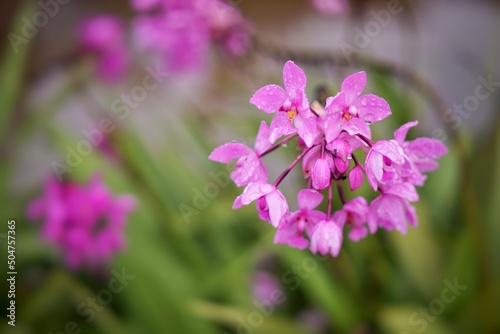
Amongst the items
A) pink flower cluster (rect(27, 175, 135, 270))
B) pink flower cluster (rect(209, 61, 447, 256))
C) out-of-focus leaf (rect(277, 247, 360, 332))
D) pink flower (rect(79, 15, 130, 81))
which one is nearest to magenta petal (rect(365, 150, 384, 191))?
pink flower cluster (rect(209, 61, 447, 256))

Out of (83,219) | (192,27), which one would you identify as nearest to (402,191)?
(192,27)

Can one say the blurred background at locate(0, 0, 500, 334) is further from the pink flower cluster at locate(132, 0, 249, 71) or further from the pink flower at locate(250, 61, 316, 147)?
the pink flower at locate(250, 61, 316, 147)

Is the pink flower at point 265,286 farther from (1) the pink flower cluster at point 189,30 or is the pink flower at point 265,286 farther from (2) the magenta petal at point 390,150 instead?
(2) the magenta petal at point 390,150

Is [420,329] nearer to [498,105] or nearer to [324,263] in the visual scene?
[324,263]

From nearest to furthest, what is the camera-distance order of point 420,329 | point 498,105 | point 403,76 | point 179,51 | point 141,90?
point 420,329
point 403,76
point 179,51
point 498,105
point 141,90

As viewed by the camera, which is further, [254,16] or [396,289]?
[254,16]

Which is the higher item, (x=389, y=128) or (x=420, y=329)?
(x=389, y=128)

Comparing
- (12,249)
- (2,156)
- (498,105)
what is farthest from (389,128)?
(2,156)

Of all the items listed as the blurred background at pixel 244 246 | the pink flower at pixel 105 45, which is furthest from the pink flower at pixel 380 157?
the pink flower at pixel 105 45
